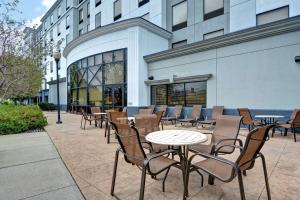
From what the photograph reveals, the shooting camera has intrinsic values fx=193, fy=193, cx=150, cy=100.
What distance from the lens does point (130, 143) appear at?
280 centimetres

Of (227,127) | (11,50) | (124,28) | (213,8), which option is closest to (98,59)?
(124,28)

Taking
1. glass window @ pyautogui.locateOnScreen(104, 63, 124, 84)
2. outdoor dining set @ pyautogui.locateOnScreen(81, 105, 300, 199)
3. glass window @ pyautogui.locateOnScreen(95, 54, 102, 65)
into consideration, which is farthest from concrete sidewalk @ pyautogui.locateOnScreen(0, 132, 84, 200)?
glass window @ pyautogui.locateOnScreen(95, 54, 102, 65)

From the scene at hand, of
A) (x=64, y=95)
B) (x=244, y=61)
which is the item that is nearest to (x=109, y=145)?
(x=244, y=61)

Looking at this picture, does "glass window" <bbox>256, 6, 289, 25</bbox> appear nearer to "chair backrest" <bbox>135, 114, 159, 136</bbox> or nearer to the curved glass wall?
the curved glass wall

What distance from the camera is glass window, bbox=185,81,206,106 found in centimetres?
1072

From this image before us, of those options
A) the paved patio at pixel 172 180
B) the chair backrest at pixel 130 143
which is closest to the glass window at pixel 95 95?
the paved patio at pixel 172 180

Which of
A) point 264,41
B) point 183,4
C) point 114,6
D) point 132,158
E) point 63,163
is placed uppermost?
point 114,6

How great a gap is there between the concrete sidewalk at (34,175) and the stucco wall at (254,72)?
26.3 feet

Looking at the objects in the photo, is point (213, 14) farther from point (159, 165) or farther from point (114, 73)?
point (159, 165)

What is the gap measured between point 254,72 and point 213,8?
23.9 ft

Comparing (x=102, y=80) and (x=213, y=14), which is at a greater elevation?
(x=213, y=14)

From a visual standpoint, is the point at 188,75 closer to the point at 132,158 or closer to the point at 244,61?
the point at 244,61

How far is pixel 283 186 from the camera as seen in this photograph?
3260mm

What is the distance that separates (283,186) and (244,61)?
7004mm
